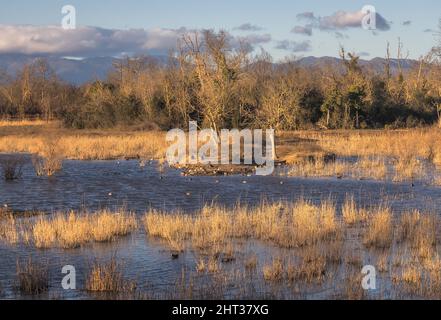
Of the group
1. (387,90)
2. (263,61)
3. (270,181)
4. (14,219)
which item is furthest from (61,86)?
(14,219)

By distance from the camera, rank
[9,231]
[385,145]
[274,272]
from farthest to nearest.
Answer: [385,145] < [9,231] < [274,272]

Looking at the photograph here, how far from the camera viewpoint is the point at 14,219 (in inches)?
660

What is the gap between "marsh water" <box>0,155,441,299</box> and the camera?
11.8 metres

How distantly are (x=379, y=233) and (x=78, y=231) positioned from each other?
6612 millimetres

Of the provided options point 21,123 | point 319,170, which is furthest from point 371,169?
point 21,123

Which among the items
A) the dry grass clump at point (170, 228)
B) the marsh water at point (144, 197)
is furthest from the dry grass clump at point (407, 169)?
the dry grass clump at point (170, 228)

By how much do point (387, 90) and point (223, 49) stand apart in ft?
76.4

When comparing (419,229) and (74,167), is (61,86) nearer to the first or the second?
(74,167)

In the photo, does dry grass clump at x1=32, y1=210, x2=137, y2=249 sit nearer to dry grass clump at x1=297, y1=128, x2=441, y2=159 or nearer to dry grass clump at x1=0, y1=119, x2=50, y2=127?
dry grass clump at x1=297, y1=128, x2=441, y2=159

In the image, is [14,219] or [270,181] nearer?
[14,219]

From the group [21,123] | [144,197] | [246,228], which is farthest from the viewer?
[21,123]

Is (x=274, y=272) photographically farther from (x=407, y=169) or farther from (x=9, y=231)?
(x=407, y=169)

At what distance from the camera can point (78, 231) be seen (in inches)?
550

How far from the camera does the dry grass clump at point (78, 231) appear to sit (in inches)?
534
